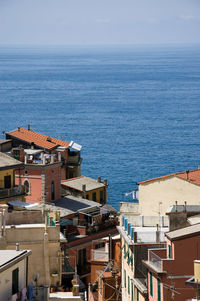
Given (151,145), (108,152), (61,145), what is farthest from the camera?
(151,145)

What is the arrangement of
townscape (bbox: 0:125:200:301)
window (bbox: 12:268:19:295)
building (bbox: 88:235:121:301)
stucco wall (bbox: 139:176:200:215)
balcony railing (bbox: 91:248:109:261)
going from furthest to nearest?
stucco wall (bbox: 139:176:200:215), balcony railing (bbox: 91:248:109:261), building (bbox: 88:235:121:301), townscape (bbox: 0:125:200:301), window (bbox: 12:268:19:295)

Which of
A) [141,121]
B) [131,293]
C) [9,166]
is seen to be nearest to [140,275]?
[131,293]

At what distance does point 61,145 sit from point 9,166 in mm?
23644

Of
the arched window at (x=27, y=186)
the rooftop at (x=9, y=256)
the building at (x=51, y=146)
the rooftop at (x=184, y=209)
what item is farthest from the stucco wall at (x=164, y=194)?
the rooftop at (x=9, y=256)

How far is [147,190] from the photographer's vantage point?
50.3 metres

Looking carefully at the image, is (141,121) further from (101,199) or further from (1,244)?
(1,244)

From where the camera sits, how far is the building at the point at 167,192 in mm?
48781

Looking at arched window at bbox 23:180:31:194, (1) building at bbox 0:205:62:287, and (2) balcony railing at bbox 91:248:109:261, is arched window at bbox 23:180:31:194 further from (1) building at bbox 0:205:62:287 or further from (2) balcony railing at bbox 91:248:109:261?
(1) building at bbox 0:205:62:287

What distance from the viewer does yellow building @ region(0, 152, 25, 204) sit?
165 feet

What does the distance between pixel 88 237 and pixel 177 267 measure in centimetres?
2575

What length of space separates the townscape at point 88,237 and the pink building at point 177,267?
0.11ft

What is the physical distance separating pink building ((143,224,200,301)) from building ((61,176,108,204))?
3391 centimetres

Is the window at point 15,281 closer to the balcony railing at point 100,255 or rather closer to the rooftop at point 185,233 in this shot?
the rooftop at point 185,233

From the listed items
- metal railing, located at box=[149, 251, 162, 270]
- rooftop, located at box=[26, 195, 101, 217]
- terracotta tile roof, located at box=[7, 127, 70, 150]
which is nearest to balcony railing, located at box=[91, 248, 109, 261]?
rooftop, located at box=[26, 195, 101, 217]
